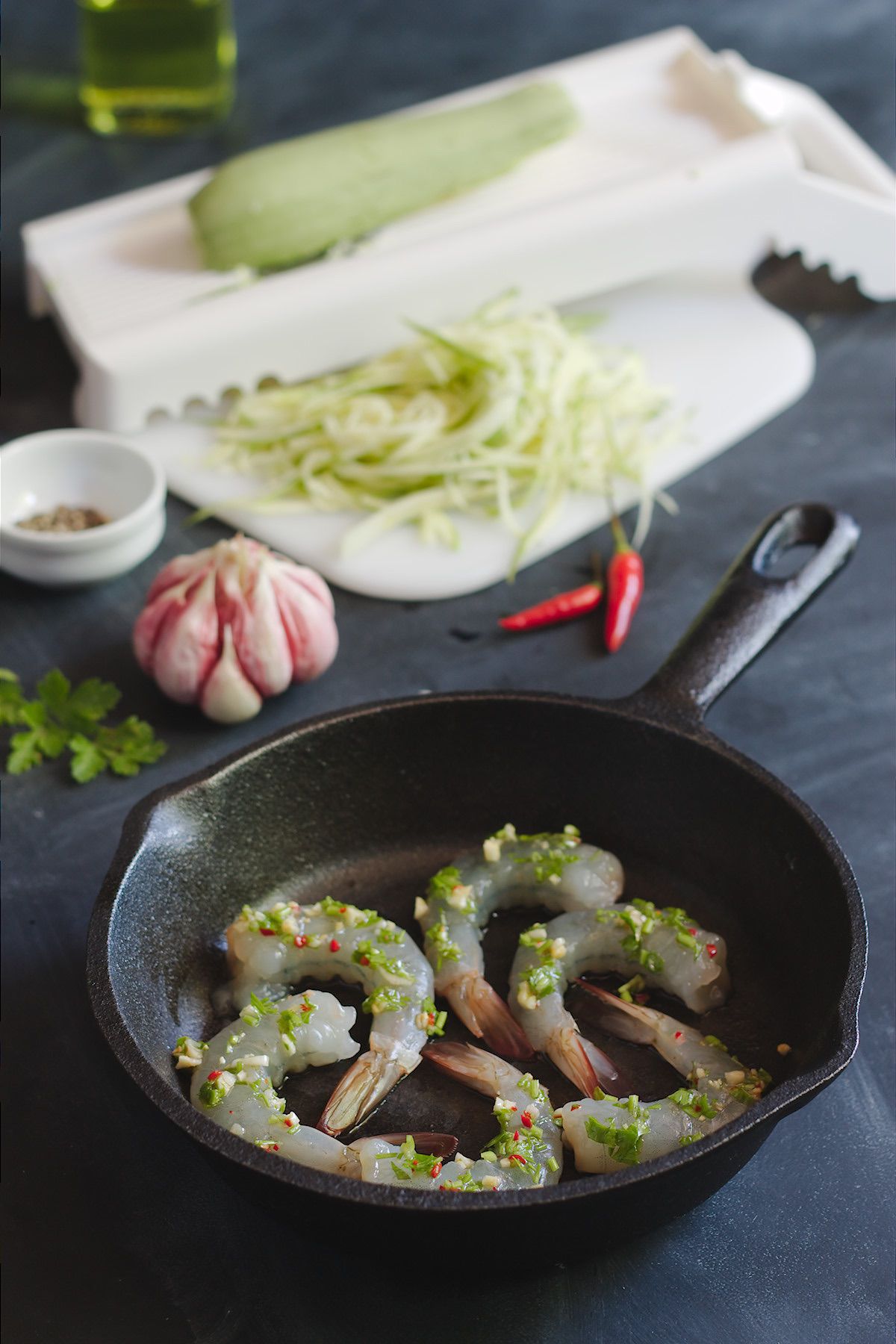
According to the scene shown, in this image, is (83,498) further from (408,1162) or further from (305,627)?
(408,1162)

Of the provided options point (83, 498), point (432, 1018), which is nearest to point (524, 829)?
point (432, 1018)

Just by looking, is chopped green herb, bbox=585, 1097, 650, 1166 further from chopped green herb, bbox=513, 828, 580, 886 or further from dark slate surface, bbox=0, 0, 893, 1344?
chopped green herb, bbox=513, 828, 580, 886

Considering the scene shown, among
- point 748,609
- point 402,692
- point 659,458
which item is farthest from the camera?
point 659,458

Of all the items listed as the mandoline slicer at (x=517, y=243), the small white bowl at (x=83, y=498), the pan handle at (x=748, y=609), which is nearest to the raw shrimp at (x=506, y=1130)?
the pan handle at (x=748, y=609)

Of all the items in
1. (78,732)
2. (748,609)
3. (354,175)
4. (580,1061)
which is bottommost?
(78,732)

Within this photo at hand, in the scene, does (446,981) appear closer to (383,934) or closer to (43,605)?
(383,934)

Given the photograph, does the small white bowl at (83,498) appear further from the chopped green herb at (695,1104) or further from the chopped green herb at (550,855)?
the chopped green herb at (695,1104)
